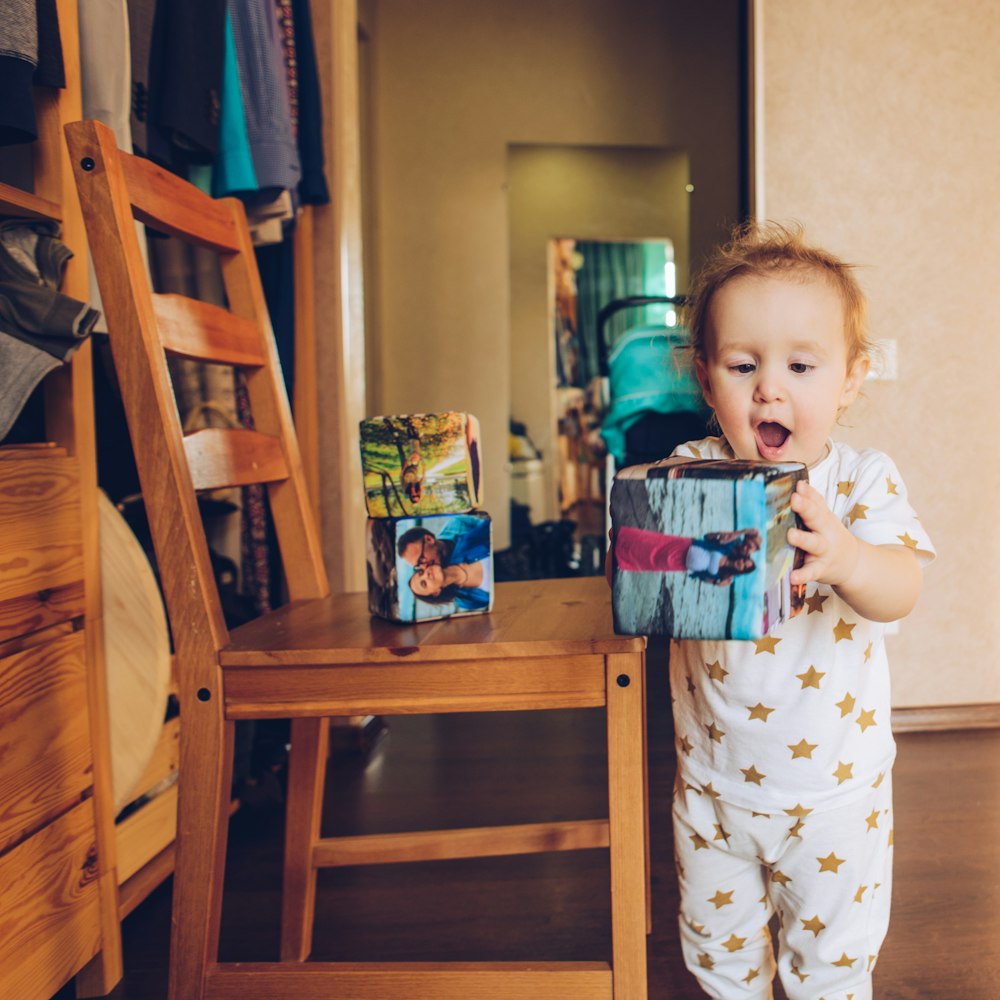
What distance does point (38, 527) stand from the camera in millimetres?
1049

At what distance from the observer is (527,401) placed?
4199 millimetres

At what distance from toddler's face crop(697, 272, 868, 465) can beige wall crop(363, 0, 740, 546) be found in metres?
3.20

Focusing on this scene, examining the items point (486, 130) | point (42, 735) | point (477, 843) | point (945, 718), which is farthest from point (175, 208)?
point (486, 130)

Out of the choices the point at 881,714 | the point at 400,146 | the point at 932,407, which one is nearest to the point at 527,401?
the point at 400,146

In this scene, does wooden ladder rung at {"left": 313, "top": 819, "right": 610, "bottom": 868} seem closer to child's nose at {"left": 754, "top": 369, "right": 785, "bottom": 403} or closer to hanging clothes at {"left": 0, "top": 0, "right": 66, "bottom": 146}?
child's nose at {"left": 754, "top": 369, "right": 785, "bottom": 403}

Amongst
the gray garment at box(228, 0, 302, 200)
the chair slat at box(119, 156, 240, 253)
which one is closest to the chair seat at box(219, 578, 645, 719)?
the chair slat at box(119, 156, 240, 253)

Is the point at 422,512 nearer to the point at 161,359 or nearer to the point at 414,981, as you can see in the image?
the point at 161,359

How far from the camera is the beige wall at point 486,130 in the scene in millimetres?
3975

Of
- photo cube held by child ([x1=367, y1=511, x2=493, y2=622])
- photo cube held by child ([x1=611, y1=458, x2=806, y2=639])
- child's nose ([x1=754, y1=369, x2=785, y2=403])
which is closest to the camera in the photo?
photo cube held by child ([x1=611, y1=458, x2=806, y2=639])

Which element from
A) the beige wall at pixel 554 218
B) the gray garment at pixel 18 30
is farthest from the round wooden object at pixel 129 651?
the beige wall at pixel 554 218

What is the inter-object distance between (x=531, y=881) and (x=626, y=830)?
666 millimetres

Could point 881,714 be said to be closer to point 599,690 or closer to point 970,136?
point 599,690

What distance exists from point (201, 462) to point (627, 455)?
1526mm

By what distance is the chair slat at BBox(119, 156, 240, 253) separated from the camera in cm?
96
